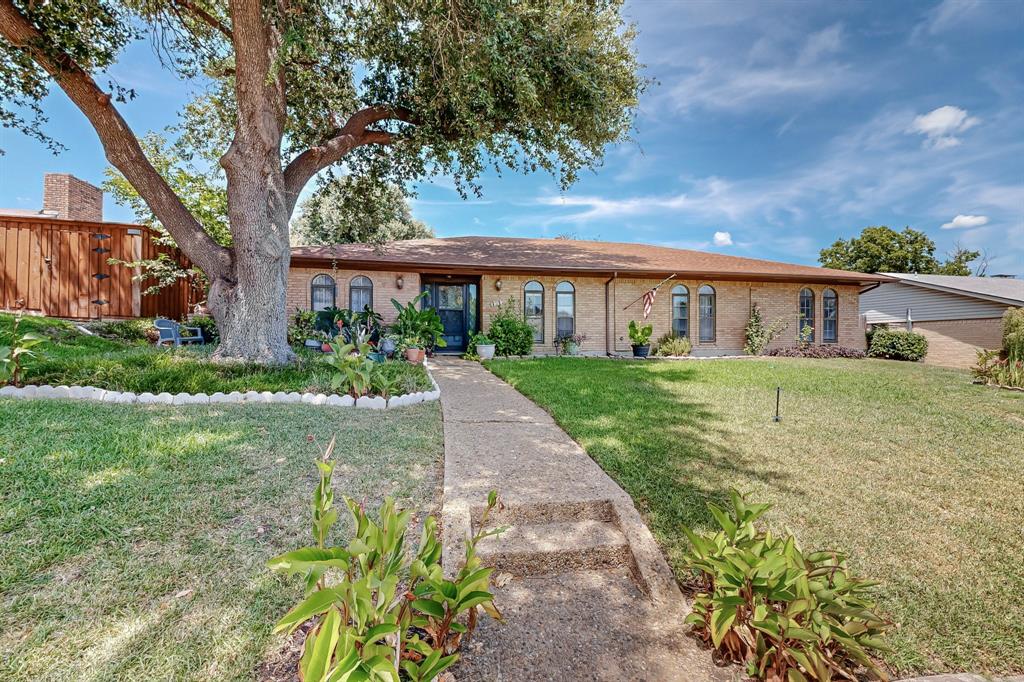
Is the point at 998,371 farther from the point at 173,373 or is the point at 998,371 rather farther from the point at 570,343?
the point at 173,373

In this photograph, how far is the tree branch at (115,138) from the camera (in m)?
6.68

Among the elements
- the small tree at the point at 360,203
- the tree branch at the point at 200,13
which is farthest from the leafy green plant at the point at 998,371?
the tree branch at the point at 200,13

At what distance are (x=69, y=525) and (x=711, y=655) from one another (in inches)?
143

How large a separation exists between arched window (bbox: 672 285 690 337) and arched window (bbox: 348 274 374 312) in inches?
389

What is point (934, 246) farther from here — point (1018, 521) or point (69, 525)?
point (69, 525)

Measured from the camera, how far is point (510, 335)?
41.3 feet

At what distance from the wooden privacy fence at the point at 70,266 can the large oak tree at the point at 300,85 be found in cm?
284

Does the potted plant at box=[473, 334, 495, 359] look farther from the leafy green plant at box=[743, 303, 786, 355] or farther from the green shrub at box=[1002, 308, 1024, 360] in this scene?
the green shrub at box=[1002, 308, 1024, 360]

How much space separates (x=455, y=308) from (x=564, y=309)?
3.54 m

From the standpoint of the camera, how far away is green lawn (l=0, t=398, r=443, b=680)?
1.79m

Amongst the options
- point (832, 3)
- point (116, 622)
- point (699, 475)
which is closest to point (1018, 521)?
point (699, 475)

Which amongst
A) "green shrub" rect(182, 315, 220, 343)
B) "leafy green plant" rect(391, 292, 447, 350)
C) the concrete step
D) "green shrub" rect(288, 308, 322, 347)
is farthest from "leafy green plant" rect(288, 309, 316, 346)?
the concrete step

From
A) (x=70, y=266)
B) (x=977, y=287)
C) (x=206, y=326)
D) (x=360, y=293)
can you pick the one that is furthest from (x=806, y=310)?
(x=70, y=266)

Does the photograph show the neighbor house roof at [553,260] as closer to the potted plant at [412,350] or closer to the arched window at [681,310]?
the arched window at [681,310]
